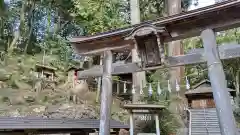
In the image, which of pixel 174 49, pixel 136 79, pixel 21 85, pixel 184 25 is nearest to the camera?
pixel 184 25

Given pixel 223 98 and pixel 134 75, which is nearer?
pixel 223 98

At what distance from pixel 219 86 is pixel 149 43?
1493 millimetres

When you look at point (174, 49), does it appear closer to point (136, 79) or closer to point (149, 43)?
point (136, 79)

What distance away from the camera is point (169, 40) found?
4.75m

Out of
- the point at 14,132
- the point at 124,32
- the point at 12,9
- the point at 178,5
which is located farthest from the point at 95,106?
the point at 12,9

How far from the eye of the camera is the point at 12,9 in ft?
66.9

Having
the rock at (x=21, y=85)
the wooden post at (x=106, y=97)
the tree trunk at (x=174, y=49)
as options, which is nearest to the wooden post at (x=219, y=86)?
the wooden post at (x=106, y=97)

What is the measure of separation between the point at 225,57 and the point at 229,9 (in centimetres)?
76

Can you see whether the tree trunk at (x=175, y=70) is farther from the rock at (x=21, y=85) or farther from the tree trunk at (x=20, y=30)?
the tree trunk at (x=20, y=30)

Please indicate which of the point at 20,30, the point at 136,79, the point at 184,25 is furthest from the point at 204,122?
the point at 20,30

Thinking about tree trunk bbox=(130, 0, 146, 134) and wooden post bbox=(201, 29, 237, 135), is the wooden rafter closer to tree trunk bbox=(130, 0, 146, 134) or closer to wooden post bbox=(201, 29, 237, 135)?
wooden post bbox=(201, 29, 237, 135)

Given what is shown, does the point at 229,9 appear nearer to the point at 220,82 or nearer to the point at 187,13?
the point at 187,13

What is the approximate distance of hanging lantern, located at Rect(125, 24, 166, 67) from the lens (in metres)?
4.50

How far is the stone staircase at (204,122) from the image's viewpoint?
870 centimetres
